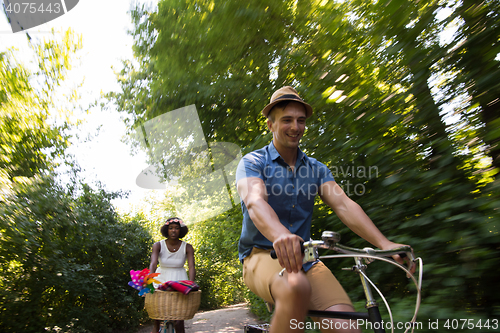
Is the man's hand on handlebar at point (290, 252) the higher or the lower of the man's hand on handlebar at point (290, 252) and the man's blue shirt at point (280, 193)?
the lower

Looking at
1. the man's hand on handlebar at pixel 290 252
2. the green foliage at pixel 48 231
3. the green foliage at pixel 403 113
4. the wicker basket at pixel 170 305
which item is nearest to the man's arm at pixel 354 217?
the green foliage at pixel 403 113

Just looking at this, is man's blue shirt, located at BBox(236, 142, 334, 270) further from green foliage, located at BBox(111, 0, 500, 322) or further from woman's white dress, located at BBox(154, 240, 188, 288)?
woman's white dress, located at BBox(154, 240, 188, 288)

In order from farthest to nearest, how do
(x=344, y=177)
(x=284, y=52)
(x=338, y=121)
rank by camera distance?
(x=284, y=52)
(x=344, y=177)
(x=338, y=121)

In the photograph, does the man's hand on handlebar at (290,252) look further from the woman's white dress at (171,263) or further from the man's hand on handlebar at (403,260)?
the woman's white dress at (171,263)

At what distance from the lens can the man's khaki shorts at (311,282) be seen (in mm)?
1646

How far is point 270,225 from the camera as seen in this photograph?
4.94ft

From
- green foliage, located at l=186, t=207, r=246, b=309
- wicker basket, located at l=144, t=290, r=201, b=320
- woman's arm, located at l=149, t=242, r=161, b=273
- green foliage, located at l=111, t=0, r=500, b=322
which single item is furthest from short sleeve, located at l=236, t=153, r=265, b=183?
green foliage, located at l=186, t=207, r=246, b=309

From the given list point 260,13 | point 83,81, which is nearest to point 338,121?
point 260,13

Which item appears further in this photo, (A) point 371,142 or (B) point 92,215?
(B) point 92,215

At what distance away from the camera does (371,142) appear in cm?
264

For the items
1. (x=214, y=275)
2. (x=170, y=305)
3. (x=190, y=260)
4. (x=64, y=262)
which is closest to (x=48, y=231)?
(x=64, y=262)

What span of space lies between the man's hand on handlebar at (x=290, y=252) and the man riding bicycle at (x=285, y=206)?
7cm

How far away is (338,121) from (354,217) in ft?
4.39

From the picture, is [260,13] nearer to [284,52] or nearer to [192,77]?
[284,52]
